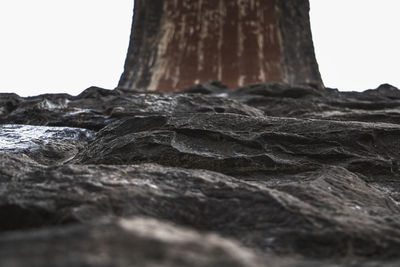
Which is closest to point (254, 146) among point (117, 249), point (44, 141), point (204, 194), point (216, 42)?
point (204, 194)

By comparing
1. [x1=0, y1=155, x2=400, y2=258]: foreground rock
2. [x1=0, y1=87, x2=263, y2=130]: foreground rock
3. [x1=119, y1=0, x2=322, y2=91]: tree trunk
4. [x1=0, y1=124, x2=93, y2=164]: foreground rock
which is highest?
[x1=119, y1=0, x2=322, y2=91]: tree trunk

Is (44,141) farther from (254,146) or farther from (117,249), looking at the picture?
(117,249)

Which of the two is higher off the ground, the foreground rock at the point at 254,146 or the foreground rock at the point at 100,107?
the foreground rock at the point at 100,107

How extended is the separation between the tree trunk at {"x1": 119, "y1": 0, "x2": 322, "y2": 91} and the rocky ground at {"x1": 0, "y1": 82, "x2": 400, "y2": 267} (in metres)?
2.23

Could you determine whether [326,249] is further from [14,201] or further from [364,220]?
[14,201]

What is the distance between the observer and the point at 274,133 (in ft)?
4.60

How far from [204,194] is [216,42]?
11.3 feet

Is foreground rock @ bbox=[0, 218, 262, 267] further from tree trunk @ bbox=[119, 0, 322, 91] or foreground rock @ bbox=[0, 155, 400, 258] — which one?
tree trunk @ bbox=[119, 0, 322, 91]

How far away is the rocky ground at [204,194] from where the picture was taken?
0.44m

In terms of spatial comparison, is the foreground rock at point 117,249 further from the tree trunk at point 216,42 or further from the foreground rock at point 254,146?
the tree trunk at point 216,42

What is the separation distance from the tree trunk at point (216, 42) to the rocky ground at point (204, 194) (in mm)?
2234

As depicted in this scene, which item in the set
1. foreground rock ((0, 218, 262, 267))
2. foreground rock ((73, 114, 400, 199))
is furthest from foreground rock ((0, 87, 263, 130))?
Result: foreground rock ((0, 218, 262, 267))

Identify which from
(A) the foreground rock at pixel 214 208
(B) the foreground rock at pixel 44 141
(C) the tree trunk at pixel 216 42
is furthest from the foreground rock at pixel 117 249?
(C) the tree trunk at pixel 216 42

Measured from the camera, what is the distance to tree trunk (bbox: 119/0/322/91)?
3.91m
